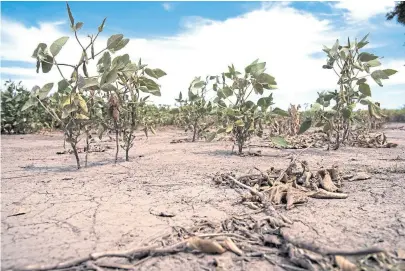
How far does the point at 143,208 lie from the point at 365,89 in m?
3.21

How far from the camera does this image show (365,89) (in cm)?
413

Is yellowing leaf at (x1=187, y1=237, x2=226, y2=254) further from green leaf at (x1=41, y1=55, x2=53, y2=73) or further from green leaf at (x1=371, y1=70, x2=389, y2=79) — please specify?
green leaf at (x1=371, y1=70, x2=389, y2=79)

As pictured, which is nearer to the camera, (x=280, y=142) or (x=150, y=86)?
(x=150, y=86)

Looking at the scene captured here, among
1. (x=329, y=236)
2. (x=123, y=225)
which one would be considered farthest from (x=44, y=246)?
(x=329, y=236)

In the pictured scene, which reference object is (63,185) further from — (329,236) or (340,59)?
(340,59)

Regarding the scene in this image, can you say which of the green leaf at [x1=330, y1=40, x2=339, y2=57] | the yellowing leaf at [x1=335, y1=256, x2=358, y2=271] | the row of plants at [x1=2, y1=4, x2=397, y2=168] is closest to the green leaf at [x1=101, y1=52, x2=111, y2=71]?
the row of plants at [x1=2, y1=4, x2=397, y2=168]

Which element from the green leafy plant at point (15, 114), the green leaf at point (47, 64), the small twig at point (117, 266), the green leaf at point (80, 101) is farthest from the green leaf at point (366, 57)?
the green leafy plant at point (15, 114)

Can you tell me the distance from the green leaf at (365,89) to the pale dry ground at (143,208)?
1.09 metres

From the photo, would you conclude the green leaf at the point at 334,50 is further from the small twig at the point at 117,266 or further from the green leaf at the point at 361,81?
the small twig at the point at 117,266

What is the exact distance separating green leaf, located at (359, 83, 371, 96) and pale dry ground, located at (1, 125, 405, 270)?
3.56 ft

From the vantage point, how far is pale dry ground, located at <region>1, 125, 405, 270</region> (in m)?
1.51

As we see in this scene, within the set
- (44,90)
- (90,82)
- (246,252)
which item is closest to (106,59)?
(90,82)

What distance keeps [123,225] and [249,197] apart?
0.75 m

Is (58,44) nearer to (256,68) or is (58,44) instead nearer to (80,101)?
(80,101)
